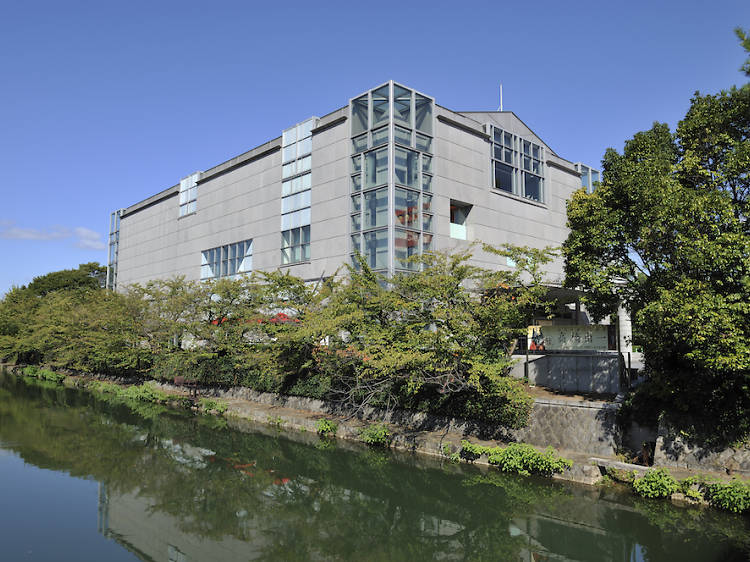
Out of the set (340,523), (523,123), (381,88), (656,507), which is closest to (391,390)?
(340,523)

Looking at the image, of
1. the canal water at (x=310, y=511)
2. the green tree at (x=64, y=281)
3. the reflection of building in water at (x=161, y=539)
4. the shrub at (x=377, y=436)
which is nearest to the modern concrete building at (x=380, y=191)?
the shrub at (x=377, y=436)

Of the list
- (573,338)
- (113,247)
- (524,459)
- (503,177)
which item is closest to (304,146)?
(503,177)

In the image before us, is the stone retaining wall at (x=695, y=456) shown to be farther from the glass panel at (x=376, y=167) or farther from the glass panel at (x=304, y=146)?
the glass panel at (x=304, y=146)

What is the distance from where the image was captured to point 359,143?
28.3 meters

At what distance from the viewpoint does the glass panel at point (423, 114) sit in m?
27.8

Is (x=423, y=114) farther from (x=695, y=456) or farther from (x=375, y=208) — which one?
(x=695, y=456)

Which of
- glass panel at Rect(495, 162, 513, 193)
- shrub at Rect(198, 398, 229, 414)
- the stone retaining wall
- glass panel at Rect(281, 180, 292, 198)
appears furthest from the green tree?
the stone retaining wall

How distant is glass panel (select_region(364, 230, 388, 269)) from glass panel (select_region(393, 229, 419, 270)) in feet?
1.84

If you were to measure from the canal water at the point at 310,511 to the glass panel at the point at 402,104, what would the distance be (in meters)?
17.3

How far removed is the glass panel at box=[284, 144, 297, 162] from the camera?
32.1 m

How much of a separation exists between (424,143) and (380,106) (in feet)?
9.92

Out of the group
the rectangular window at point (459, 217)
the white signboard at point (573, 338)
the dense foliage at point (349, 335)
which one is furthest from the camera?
the rectangular window at point (459, 217)

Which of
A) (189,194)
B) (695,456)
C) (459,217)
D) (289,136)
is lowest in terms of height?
(695,456)

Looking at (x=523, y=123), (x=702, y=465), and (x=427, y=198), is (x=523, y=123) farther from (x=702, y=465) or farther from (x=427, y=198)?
(x=702, y=465)
